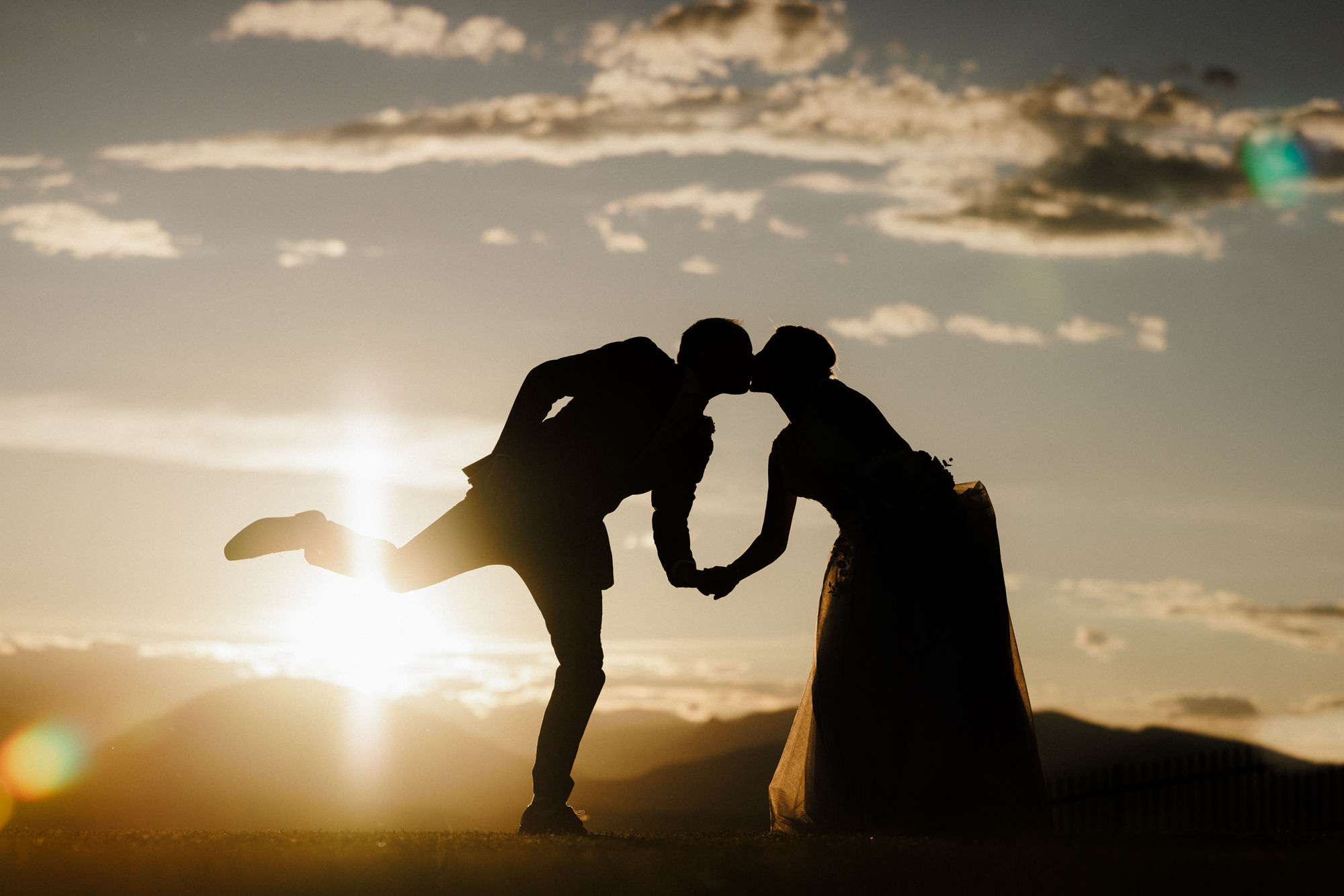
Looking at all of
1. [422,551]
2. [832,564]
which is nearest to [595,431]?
[422,551]

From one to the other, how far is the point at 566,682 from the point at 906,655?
2.02m

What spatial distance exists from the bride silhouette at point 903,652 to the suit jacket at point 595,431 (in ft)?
3.11

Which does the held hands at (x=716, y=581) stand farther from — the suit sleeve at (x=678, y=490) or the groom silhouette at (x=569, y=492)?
the groom silhouette at (x=569, y=492)

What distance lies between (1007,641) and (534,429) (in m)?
3.12

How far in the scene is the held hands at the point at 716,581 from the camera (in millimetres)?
8258

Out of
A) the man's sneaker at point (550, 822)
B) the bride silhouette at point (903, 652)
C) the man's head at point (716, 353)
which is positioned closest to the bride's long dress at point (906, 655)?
the bride silhouette at point (903, 652)

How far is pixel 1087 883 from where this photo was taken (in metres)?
5.07

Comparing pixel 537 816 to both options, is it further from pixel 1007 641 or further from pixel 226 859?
pixel 1007 641

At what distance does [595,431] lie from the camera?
7.29m

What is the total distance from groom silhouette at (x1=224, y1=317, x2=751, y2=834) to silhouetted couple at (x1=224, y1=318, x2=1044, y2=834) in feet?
0.03

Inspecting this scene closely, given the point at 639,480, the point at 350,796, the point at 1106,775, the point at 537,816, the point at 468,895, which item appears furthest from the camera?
the point at 1106,775

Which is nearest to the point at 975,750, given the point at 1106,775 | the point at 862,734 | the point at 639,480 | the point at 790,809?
the point at 862,734

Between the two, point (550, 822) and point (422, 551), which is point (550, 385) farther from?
point (550, 822)

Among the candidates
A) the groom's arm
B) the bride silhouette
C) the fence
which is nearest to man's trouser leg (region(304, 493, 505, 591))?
the groom's arm
